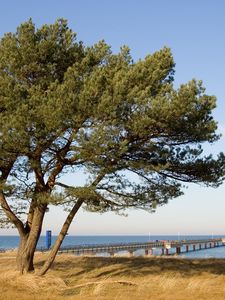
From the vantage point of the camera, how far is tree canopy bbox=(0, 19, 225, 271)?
15.4 meters

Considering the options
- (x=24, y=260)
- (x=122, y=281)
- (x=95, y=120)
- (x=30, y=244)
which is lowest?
(x=122, y=281)

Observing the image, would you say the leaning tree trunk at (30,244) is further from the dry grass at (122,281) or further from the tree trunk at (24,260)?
the dry grass at (122,281)

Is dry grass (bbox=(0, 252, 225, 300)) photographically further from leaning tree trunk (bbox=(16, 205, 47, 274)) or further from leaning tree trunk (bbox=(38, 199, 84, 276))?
leaning tree trunk (bbox=(16, 205, 47, 274))

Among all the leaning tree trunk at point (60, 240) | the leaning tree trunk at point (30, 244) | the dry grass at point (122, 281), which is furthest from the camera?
the leaning tree trunk at point (30, 244)

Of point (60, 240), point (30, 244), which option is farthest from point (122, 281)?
point (30, 244)

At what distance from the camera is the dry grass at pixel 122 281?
1511cm

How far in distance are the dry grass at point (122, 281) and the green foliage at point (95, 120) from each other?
3006 millimetres

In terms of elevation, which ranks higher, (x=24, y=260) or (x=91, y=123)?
(x=91, y=123)

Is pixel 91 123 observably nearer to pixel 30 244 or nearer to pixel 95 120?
pixel 95 120

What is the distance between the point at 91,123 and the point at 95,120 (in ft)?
0.79

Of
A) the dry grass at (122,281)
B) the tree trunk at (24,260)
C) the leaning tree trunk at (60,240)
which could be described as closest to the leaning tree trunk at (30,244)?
the tree trunk at (24,260)

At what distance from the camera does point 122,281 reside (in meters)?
17.8

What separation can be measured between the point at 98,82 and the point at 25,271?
26.7 feet

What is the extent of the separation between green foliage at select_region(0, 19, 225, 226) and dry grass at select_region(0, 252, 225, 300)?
9.86 feet
